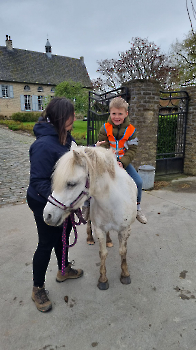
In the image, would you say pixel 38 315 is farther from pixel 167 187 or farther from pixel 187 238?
pixel 167 187

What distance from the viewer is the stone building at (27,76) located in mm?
31641

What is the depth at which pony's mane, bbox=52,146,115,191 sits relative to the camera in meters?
1.63

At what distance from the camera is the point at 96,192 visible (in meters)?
1.95

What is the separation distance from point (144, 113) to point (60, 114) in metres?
4.10

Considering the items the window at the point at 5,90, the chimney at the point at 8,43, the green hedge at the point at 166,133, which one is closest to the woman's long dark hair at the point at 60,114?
the green hedge at the point at 166,133

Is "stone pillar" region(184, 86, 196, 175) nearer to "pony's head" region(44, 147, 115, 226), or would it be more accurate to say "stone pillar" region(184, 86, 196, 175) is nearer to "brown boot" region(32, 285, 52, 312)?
"pony's head" region(44, 147, 115, 226)

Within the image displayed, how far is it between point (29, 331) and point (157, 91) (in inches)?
217

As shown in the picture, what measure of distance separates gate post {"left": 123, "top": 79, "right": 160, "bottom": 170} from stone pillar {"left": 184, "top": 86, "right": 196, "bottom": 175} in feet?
4.64

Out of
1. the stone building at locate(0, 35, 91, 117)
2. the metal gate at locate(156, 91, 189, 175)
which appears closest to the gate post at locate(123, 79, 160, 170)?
the metal gate at locate(156, 91, 189, 175)

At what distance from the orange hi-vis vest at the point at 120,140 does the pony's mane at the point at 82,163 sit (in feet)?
3.16

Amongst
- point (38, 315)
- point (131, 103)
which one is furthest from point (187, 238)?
point (131, 103)

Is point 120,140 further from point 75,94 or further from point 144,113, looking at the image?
point 75,94

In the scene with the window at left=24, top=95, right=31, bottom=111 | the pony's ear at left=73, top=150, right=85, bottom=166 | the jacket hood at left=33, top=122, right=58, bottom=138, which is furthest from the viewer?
the window at left=24, top=95, right=31, bottom=111

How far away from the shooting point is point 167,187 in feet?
19.0
